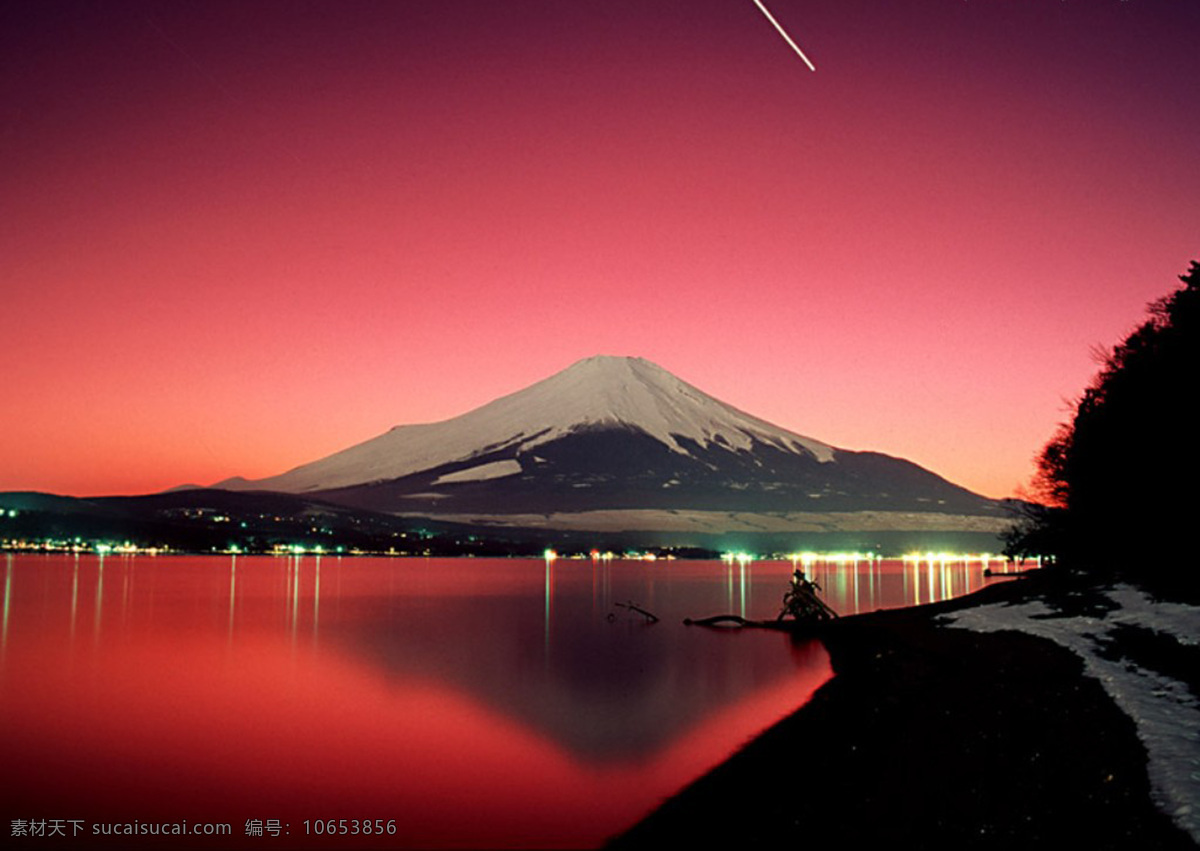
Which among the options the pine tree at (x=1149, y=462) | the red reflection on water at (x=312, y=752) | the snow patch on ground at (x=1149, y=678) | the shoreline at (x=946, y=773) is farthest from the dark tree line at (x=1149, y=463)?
the red reflection on water at (x=312, y=752)

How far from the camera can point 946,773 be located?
14.6 metres

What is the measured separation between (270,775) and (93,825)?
4.45 m

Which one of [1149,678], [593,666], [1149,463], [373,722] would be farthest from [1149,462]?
[373,722]

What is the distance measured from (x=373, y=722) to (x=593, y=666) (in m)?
13.5

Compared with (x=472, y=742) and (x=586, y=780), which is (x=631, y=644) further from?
(x=586, y=780)

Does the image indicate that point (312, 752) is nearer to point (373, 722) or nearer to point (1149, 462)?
point (373, 722)

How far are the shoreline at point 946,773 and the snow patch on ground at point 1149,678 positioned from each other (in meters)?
0.25

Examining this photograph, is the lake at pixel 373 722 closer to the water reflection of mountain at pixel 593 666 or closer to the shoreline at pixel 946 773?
the water reflection of mountain at pixel 593 666

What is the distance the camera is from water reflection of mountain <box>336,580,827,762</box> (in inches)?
1060

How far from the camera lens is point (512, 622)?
63.5 metres

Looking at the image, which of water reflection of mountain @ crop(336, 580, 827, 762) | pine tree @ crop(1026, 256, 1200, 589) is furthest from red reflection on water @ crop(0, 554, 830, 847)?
pine tree @ crop(1026, 256, 1200, 589)

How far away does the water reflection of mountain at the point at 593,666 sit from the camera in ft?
88.3

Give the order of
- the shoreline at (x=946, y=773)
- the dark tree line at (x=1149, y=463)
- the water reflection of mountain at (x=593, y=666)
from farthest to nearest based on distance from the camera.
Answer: the dark tree line at (x=1149, y=463) < the water reflection of mountain at (x=593, y=666) < the shoreline at (x=946, y=773)

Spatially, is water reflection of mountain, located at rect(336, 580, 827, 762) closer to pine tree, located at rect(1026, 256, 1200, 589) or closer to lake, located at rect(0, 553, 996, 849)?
lake, located at rect(0, 553, 996, 849)
